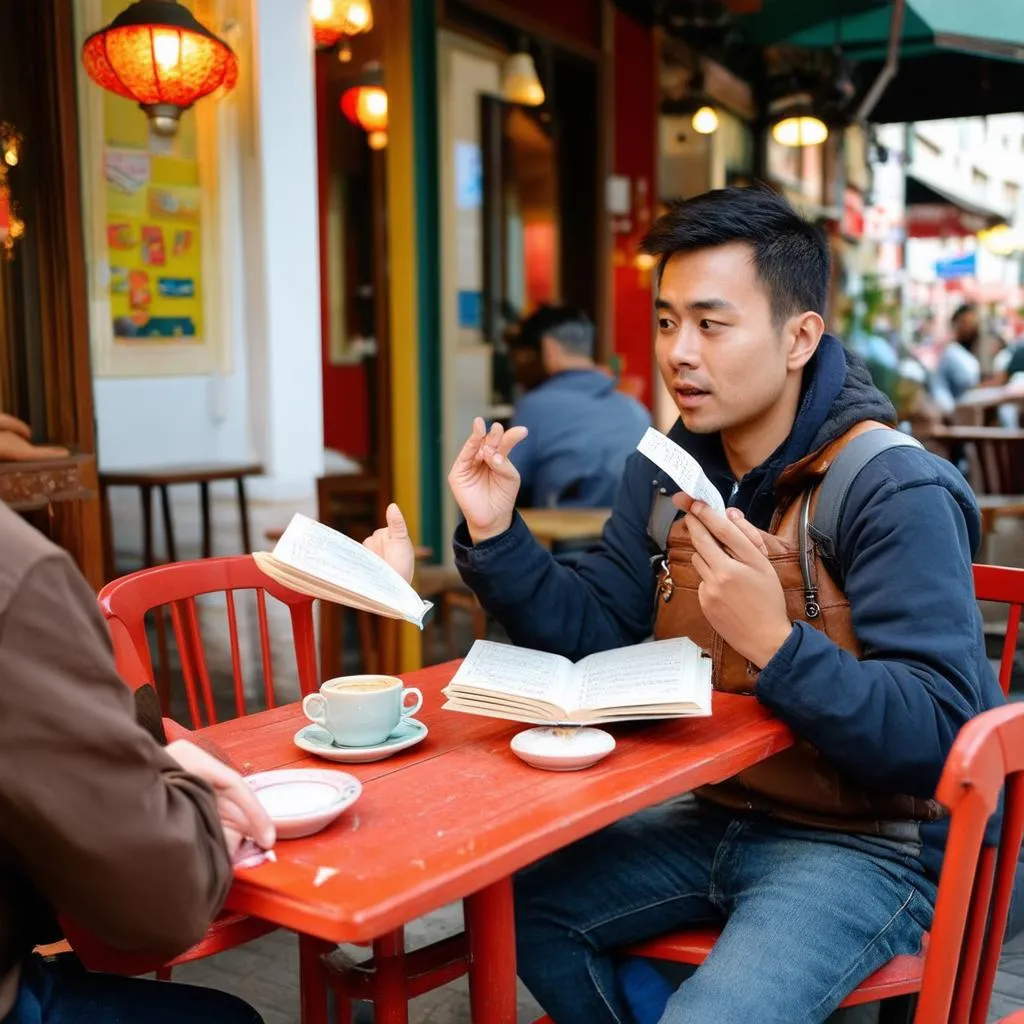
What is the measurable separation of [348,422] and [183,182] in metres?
2.42

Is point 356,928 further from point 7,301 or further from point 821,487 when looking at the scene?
point 7,301

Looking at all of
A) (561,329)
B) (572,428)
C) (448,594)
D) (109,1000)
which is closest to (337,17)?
(561,329)

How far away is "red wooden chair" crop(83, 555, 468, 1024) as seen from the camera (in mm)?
1821

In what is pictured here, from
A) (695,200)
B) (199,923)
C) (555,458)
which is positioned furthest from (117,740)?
(555,458)

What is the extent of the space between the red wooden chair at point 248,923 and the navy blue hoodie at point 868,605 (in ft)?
1.65

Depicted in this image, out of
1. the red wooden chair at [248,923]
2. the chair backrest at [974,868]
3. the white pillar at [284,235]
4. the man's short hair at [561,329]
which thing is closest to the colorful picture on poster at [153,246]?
the white pillar at [284,235]

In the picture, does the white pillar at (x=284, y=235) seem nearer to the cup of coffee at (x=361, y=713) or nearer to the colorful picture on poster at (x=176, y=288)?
the colorful picture on poster at (x=176, y=288)

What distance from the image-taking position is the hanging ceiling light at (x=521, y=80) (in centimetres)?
699

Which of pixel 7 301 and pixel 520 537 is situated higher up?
pixel 7 301

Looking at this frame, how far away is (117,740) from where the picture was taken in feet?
3.76

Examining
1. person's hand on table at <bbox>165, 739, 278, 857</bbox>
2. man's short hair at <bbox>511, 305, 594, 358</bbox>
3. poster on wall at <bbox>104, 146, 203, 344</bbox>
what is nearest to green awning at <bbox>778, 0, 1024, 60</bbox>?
man's short hair at <bbox>511, 305, 594, 358</bbox>

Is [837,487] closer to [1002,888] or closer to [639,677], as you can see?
[639,677]

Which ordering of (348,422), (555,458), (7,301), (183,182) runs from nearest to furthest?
1. (7,301)
2. (555,458)
3. (183,182)
4. (348,422)

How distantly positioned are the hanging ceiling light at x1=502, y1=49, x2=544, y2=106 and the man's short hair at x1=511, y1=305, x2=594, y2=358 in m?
2.33
